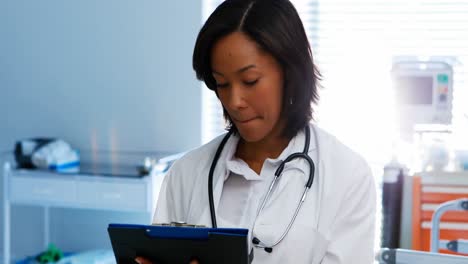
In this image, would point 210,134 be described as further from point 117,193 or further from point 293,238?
point 293,238

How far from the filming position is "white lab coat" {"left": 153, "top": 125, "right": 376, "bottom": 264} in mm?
1418

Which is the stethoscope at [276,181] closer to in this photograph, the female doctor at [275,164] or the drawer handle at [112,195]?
the female doctor at [275,164]

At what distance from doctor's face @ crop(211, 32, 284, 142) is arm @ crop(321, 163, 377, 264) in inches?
9.3

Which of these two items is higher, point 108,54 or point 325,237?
point 108,54

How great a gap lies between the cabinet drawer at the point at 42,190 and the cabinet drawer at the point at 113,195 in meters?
0.06

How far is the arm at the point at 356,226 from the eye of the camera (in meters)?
1.42

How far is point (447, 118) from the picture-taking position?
2354 millimetres

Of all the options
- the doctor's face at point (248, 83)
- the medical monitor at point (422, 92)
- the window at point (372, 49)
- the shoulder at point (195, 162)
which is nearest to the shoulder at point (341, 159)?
the doctor's face at point (248, 83)

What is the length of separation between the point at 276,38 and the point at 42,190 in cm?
223

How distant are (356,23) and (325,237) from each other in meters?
2.12

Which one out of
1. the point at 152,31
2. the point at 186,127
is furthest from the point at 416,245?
the point at 152,31

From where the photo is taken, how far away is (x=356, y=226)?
1433 millimetres

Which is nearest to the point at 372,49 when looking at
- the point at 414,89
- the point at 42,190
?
the point at 414,89

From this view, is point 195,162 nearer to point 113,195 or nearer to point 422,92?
point 422,92
